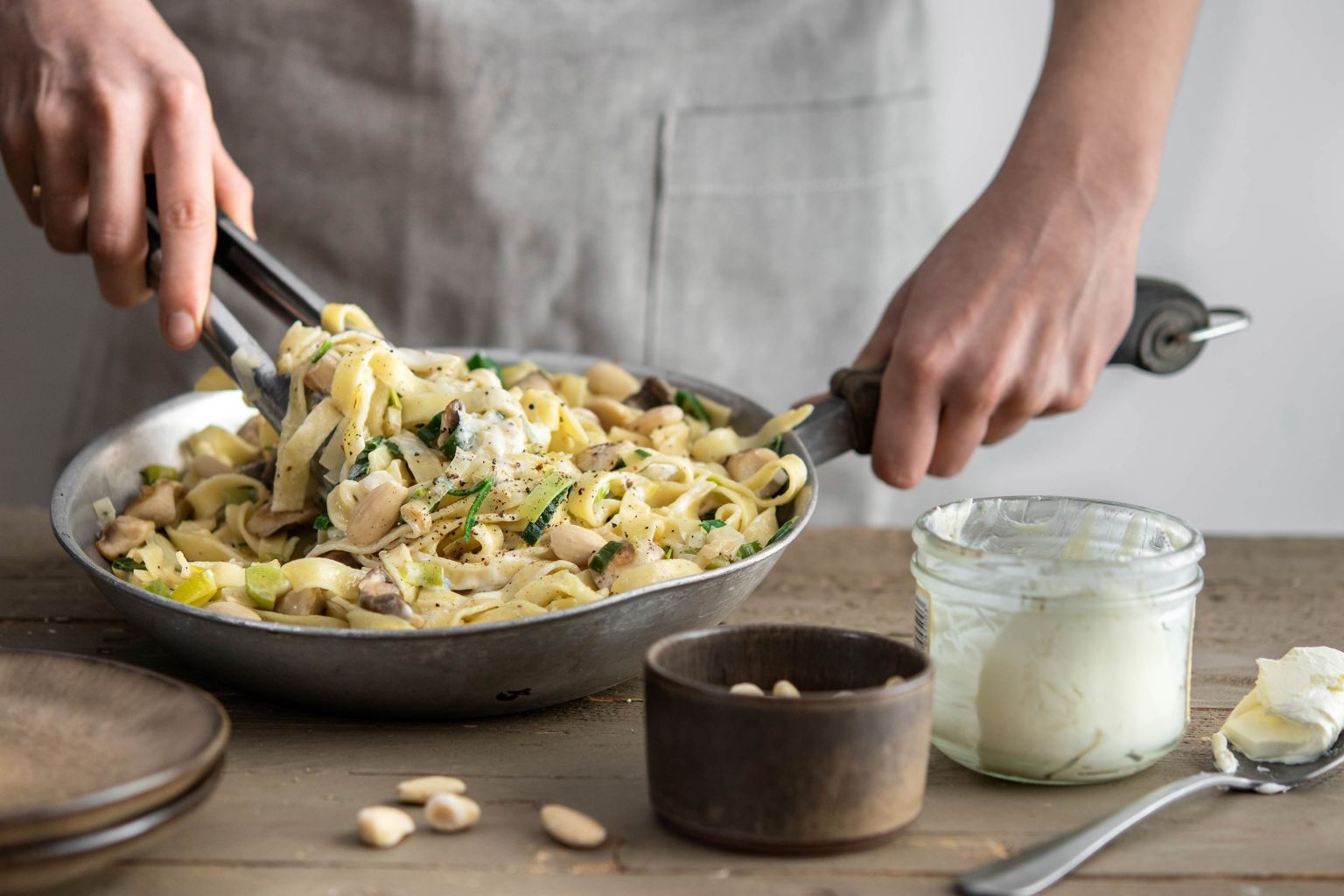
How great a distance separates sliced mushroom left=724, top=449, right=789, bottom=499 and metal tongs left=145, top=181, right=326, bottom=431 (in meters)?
0.52

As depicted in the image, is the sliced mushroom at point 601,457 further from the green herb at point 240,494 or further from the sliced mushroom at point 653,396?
the green herb at point 240,494

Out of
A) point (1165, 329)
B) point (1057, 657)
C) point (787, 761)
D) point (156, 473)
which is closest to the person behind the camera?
point (787, 761)

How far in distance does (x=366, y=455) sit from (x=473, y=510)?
16 centimetres

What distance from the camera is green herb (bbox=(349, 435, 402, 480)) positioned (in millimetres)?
1419

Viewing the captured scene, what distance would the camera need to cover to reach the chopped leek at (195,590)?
1262 millimetres

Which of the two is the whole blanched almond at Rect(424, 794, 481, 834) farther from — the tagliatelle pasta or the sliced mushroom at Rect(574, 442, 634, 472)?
the sliced mushroom at Rect(574, 442, 634, 472)

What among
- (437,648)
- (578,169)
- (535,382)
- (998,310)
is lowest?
(437,648)

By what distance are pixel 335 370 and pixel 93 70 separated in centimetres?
53

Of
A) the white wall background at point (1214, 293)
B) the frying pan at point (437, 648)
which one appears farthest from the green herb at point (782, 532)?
the white wall background at point (1214, 293)

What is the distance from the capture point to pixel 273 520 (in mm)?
1491

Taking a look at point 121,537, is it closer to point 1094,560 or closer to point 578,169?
point 1094,560

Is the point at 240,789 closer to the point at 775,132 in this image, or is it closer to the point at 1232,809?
the point at 1232,809

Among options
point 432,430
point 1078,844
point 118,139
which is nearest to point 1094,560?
point 1078,844

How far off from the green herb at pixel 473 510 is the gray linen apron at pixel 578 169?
106 cm
